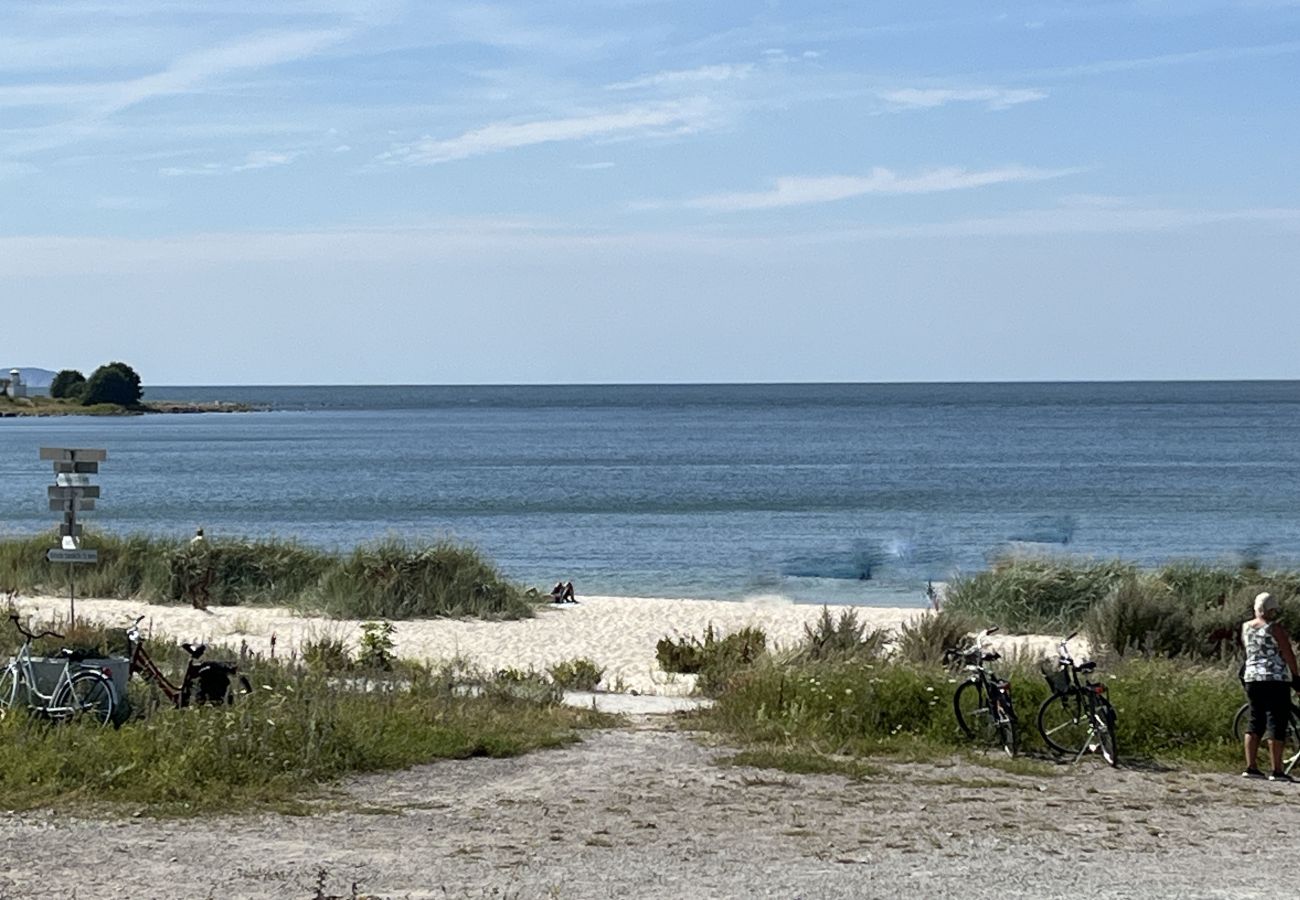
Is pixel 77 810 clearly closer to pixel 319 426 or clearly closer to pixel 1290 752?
pixel 1290 752

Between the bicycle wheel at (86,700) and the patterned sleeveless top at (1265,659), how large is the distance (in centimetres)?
874

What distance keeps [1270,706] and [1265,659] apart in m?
0.36

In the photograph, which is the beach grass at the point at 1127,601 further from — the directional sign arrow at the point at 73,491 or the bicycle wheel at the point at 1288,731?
the directional sign arrow at the point at 73,491

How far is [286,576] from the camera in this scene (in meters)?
28.8

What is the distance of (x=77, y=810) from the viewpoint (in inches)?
431

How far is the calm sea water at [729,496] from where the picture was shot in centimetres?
4347

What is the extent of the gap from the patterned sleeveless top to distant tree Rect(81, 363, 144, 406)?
607 feet

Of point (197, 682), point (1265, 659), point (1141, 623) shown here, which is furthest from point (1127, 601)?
point (197, 682)

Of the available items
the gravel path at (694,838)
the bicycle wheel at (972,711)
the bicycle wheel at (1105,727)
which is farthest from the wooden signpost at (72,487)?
the bicycle wheel at (1105,727)

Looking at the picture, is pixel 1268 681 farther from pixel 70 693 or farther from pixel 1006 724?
pixel 70 693

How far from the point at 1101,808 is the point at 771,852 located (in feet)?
9.26

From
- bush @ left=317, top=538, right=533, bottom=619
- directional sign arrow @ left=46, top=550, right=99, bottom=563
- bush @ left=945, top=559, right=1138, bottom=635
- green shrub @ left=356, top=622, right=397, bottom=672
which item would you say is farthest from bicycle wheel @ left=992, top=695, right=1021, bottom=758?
bush @ left=317, top=538, right=533, bottom=619

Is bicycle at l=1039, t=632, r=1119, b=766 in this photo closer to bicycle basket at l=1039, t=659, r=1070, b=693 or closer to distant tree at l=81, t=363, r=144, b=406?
bicycle basket at l=1039, t=659, r=1070, b=693

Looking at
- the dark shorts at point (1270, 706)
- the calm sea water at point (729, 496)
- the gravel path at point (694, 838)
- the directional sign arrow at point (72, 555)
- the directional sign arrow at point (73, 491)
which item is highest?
the directional sign arrow at point (73, 491)
